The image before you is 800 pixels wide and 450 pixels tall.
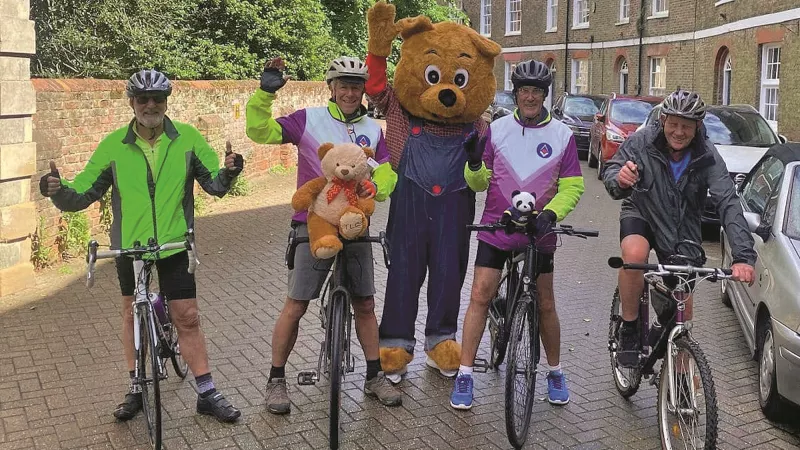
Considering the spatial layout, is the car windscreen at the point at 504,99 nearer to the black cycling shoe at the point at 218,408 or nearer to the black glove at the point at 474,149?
the black glove at the point at 474,149

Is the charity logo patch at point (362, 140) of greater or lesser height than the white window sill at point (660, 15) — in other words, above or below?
below

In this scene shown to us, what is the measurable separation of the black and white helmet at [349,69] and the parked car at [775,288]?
2782mm

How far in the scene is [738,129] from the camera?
12859 millimetres

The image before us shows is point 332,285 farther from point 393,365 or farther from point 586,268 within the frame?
point 586,268

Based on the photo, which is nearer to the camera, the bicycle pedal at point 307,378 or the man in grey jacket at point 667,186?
the man in grey jacket at point 667,186

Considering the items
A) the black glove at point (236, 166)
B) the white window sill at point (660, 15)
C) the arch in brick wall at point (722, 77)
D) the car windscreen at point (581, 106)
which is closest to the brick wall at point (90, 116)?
the black glove at point (236, 166)

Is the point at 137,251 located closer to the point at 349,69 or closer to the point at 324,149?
the point at 324,149

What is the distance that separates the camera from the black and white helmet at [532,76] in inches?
192

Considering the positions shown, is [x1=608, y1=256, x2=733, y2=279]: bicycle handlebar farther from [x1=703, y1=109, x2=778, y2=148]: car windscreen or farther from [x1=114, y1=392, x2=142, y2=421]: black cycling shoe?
[x1=703, y1=109, x2=778, y2=148]: car windscreen

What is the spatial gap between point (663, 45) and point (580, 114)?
6.83 metres

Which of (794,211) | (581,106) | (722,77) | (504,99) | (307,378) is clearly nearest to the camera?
(307,378)

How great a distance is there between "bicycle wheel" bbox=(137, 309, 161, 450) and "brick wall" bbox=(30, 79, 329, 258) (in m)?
4.34

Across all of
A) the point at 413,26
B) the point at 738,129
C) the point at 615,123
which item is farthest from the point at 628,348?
the point at 615,123

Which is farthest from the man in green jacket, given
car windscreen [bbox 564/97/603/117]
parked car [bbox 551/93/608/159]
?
car windscreen [bbox 564/97/603/117]
